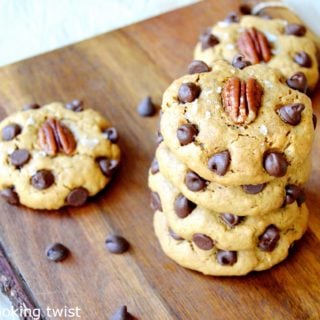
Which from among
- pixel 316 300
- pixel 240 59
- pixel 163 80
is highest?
pixel 240 59

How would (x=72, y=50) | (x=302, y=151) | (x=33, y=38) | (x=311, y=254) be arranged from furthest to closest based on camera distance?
(x=33, y=38) < (x=72, y=50) < (x=311, y=254) < (x=302, y=151)

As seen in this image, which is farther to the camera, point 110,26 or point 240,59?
point 110,26

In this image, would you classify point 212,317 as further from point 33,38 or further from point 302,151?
point 33,38

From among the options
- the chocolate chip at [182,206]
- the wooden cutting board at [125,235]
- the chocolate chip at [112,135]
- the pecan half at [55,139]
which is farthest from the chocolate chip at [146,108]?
the chocolate chip at [182,206]

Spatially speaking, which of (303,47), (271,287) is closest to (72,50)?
(303,47)

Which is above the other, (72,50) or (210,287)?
(72,50)

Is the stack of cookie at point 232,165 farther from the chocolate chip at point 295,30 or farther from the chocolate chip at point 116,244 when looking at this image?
the chocolate chip at point 295,30

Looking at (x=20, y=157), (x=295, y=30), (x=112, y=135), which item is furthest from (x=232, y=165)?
(x=295, y=30)
